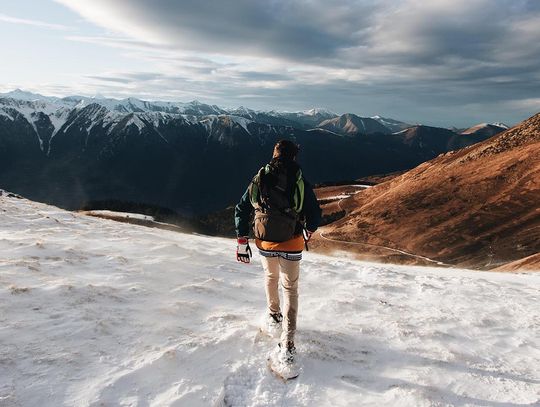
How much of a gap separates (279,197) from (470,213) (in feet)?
169

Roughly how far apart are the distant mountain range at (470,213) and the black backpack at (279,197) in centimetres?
3518

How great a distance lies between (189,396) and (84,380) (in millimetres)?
1544

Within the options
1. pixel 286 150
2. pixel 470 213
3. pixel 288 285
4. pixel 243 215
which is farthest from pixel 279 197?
pixel 470 213

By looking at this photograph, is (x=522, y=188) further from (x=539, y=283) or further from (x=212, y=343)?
(x=212, y=343)

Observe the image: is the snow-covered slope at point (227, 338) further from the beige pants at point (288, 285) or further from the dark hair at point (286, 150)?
the dark hair at point (286, 150)

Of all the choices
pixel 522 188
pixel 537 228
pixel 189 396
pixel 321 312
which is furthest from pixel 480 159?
pixel 189 396

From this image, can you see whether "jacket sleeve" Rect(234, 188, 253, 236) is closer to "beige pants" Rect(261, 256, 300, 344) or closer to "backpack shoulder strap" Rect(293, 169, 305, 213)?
"beige pants" Rect(261, 256, 300, 344)

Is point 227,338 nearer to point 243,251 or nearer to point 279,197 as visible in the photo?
point 243,251

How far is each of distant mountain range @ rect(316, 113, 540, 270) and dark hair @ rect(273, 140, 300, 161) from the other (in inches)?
1394

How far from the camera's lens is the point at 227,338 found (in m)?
8.06

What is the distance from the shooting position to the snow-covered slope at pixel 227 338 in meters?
6.46

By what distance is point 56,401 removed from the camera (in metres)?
5.82

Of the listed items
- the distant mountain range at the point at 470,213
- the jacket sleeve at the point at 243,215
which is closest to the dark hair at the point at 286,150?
the jacket sleeve at the point at 243,215

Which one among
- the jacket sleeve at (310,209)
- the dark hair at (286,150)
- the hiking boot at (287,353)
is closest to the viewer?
the hiking boot at (287,353)
